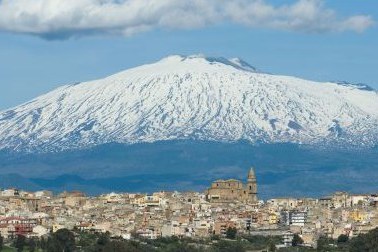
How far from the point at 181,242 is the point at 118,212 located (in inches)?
722

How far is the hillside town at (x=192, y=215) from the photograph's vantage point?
282 feet

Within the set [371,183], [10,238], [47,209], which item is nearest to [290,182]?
[371,183]

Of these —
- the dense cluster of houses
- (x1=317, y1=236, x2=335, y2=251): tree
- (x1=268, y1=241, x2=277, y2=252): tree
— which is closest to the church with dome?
the dense cluster of houses

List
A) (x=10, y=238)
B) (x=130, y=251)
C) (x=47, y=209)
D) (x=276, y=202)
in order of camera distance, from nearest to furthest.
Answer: (x=130, y=251) < (x=10, y=238) < (x=47, y=209) < (x=276, y=202)

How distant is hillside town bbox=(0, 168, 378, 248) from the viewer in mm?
85938

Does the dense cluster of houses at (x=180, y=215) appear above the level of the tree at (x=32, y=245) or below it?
above

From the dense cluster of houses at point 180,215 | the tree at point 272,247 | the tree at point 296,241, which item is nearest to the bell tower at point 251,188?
the dense cluster of houses at point 180,215

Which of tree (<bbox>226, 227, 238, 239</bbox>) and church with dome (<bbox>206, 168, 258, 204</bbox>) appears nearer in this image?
tree (<bbox>226, 227, 238, 239</bbox>)

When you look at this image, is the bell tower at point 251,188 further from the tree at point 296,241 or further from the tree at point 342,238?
the tree at point 296,241

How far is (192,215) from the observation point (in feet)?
307

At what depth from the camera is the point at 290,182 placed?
19688 cm

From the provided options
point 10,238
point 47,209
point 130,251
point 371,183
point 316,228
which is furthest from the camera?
point 371,183

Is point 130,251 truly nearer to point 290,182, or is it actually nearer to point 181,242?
point 181,242

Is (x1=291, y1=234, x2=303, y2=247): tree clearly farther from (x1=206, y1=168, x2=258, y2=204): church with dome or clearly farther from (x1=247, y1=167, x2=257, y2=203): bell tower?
(x1=247, y1=167, x2=257, y2=203): bell tower
